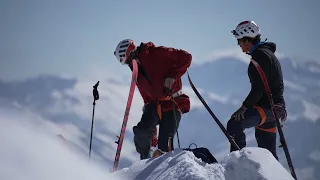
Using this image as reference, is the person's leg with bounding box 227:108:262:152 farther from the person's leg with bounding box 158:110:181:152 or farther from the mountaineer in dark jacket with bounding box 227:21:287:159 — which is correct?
the person's leg with bounding box 158:110:181:152

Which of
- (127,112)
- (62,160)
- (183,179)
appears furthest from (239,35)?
(62,160)

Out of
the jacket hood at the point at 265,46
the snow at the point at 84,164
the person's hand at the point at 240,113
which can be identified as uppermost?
the jacket hood at the point at 265,46

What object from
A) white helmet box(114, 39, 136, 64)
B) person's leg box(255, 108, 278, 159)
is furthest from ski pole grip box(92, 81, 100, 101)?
person's leg box(255, 108, 278, 159)

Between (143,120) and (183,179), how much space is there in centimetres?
395

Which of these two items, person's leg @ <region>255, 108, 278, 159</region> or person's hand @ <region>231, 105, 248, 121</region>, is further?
person's leg @ <region>255, 108, 278, 159</region>

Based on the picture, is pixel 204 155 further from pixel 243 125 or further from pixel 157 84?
pixel 157 84

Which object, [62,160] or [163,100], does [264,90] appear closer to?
[163,100]

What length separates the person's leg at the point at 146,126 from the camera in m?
9.61

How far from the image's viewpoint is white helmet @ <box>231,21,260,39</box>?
9578 millimetres

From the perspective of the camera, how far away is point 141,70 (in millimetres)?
9875

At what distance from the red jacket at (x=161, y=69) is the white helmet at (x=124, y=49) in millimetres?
228

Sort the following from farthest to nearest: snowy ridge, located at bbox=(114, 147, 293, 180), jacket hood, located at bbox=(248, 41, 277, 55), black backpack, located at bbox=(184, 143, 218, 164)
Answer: jacket hood, located at bbox=(248, 41, 277, 55)
black backpack, located at bbox=(184, 143, 218, 164)
snowy ridge, located at bbox=(114, 147, 293, 180)

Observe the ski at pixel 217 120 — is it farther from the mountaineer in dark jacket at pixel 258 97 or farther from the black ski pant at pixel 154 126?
the black ski pant at pixel 154 126

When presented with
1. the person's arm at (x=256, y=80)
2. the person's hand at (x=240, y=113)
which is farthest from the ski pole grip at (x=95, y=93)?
the person's arm at (x=256, y=80)
